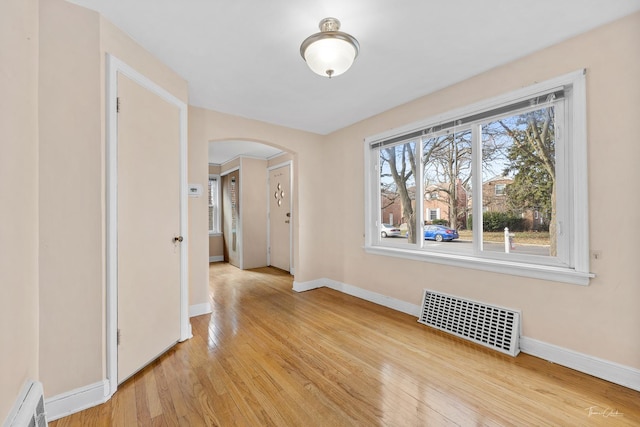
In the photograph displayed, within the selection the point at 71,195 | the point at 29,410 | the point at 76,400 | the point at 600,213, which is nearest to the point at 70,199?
the point at 71,195

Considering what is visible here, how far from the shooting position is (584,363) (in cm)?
194

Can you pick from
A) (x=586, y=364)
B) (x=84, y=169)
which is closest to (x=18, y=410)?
(x=84, y=169)

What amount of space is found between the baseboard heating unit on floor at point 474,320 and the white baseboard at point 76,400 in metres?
2.70

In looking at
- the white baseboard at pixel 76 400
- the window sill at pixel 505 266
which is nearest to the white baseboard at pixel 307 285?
the window sill at pixel 505 266

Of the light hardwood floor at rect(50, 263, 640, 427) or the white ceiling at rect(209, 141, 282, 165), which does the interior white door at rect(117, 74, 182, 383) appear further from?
the white ceiling at rect(209, 141, 282, 165)

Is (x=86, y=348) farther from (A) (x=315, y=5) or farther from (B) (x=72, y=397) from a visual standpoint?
(A) (x=315, y=5)

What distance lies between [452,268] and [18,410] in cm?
301

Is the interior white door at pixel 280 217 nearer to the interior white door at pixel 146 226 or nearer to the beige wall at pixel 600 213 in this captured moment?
the interior white door at pixel 146 226

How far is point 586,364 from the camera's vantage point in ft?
6.34

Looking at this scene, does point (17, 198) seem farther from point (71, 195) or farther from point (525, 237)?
point (525, 237)

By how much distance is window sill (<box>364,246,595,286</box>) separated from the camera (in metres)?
1.98

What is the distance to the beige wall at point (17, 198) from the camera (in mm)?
951

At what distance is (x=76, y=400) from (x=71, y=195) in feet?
4.05

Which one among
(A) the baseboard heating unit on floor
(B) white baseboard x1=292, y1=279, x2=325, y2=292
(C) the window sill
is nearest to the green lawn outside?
(C) the window sill
